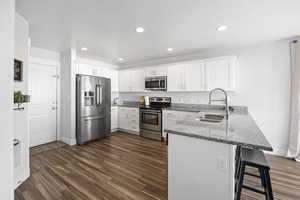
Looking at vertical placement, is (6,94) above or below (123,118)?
above

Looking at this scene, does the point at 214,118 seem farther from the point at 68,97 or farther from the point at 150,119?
the point at 68,97

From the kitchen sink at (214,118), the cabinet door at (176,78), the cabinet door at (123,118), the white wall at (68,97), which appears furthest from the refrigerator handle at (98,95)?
the kitchen sink at (214,118)

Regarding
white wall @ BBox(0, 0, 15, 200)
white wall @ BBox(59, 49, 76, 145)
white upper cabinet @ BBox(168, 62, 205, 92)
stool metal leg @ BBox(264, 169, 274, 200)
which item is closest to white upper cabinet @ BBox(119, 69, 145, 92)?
white upper cabinet @ BBox(168, 62, 205, 92)

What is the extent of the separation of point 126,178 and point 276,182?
2.31 meters

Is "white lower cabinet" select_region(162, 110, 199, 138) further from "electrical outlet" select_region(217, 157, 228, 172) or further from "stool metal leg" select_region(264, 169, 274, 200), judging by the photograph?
"electrical outlet" select_region(217, 157, 228, 172)

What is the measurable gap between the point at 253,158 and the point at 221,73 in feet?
7.82

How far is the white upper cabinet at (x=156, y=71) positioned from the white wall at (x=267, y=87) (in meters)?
1.76

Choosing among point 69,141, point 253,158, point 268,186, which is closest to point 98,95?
point 69,141

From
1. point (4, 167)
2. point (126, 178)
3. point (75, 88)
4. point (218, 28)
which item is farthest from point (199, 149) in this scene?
point (75, 88)

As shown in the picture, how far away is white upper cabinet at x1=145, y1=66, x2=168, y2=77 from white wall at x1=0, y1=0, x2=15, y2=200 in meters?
3.46

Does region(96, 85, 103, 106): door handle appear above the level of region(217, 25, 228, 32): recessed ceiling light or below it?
below

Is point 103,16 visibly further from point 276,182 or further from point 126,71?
point 276,182

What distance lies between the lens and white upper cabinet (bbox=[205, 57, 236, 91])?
323 centimetres

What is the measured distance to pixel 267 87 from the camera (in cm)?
308
